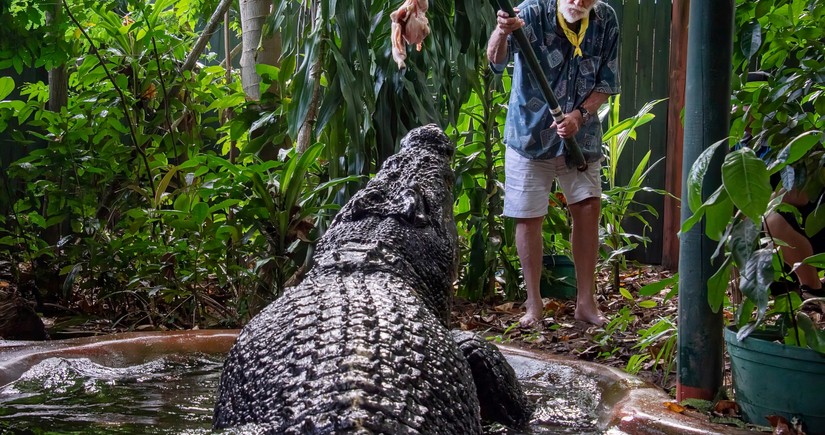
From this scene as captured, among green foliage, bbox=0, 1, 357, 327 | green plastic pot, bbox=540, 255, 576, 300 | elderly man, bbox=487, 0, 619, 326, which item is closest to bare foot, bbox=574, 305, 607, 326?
elderly man, bbox=487, 0, 619, 326

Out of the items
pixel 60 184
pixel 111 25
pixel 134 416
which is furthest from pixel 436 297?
pixel 111 25

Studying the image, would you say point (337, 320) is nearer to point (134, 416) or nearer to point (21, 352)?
point (134, 416)

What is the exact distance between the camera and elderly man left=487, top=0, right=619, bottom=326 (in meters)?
4.11

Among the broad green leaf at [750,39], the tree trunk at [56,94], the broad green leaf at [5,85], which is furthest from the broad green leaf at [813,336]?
the tree trunk at [56,94]

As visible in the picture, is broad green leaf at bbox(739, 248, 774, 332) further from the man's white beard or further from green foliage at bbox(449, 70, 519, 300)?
green foliage at bbox(449, 70, 519, 300)

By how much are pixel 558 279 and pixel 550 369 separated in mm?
2376

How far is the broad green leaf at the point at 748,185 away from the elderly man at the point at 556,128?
2181mm

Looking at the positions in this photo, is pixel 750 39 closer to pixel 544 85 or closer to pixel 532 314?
pixel 544 85

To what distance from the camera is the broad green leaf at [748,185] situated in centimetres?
184

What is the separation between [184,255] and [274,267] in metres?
0.49

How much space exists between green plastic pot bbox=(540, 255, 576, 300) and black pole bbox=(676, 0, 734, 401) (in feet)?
9.25

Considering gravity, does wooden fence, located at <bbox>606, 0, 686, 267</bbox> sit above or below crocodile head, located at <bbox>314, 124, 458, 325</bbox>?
above

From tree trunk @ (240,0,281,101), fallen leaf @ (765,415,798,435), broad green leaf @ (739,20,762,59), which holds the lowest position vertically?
fallen leaf @ (765,415,798,435)

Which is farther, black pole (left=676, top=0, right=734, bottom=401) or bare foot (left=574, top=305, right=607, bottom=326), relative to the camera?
bare foot (left=574, top=305, right=607, bottom=326)
